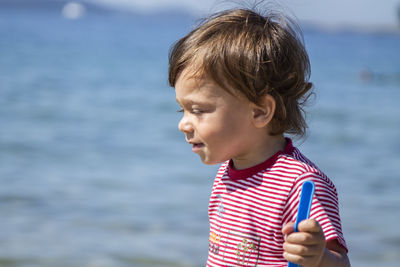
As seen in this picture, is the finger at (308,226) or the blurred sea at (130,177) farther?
the blurred sea at (130,177)

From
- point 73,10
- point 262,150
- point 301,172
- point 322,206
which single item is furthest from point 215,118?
point 73,10

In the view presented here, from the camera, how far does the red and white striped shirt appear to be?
1759 millimetres

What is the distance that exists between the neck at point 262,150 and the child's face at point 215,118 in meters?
0.02

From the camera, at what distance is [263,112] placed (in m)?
1.90

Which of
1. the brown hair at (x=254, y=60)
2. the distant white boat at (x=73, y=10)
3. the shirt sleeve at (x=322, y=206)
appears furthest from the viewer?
the distant white boat at (x=73, y=10)

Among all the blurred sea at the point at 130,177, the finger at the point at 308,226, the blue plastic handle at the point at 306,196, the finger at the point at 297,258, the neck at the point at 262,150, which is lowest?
the finger at the point at 297,258

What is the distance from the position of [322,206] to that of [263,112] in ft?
1.08

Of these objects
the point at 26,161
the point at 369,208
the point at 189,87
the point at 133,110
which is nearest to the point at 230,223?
the point at 189,87

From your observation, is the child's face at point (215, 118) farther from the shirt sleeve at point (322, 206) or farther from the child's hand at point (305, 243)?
the child's hand at point (305, 243)

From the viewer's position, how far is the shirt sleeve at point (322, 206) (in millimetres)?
1722

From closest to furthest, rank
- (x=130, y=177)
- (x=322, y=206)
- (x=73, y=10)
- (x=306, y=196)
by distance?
(x=306, y=196)
(x=322, y=206)
(x=130, y=177)
(x=73, y=10)

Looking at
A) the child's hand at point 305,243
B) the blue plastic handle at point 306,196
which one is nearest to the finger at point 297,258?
the child's hand at point 305,243

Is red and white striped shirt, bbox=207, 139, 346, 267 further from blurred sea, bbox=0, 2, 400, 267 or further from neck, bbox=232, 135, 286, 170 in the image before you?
blurred sea, bbox=0, 2, 400, 267

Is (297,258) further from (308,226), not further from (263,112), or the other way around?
(263,112)
